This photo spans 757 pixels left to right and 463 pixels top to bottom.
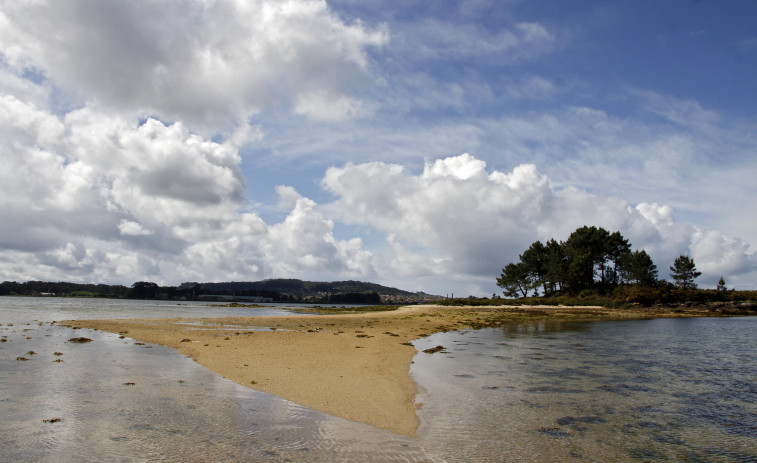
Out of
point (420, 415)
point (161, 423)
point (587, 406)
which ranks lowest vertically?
point (587, 406)

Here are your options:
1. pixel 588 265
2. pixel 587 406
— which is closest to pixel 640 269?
pixel 588 265

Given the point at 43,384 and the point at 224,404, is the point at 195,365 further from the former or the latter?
the point at 224,404

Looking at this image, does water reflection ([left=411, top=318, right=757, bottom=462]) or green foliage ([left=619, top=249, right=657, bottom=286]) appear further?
green foliage ([left=619, top=249, right=657, bottom=286])

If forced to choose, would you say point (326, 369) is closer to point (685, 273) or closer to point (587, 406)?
point (587, 406)

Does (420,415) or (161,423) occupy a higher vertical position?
(161,423)

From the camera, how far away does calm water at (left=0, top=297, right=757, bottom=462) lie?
8.41 metres

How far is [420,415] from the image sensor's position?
1130 cm

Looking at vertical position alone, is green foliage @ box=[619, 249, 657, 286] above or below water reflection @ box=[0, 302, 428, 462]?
above

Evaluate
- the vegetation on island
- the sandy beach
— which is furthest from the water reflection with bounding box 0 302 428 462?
the vegetation on island

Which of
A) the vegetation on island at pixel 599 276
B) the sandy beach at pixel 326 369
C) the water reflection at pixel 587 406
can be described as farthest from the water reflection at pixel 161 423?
the vegetation on island at pixel 599 276

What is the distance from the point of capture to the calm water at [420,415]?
8414 mm

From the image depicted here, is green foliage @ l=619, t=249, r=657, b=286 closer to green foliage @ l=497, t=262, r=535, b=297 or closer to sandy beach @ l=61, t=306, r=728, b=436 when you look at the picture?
green foliage @ l=497, t=262, r=535, b=297

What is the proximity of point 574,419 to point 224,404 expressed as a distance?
9.58 m

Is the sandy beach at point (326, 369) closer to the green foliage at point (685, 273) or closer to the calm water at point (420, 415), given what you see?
the calm water at point (420, 415)
